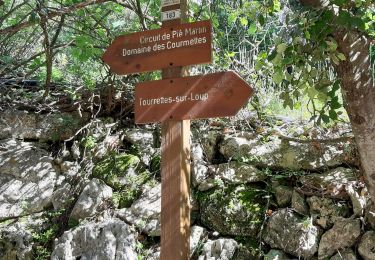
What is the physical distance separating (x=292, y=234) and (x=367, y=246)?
21.9 inches

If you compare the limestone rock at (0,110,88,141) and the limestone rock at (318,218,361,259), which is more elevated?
the limestone rock at (0,110,88,141)

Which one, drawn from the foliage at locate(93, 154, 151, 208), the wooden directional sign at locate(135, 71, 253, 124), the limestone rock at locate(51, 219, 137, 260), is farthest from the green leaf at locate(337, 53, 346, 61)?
the foliage at locate(93, 154, 151, 208)

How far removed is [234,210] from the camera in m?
3.75

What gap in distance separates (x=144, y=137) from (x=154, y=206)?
0.97m

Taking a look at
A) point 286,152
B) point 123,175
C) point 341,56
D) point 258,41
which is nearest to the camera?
point 341,56

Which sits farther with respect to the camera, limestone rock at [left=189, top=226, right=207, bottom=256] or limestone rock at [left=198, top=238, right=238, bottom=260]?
limestone rock at [left=189, top=226, right=207, bottom=256]

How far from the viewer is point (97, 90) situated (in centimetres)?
503

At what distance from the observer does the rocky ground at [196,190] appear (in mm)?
3504

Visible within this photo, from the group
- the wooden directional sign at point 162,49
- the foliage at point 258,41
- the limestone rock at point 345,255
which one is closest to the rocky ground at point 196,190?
the limestone rock at point 345,255

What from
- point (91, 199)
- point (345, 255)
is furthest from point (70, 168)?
point (345, 255)

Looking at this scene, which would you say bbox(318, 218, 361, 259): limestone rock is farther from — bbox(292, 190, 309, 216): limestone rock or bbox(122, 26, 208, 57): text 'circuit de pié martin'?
bbox(122, 26, 208, 57): text 'circuit de pié martin'

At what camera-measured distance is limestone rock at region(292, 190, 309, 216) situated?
3.58m

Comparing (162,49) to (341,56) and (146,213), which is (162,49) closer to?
(341,56)

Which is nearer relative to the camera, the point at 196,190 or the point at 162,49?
the point at 162,49
